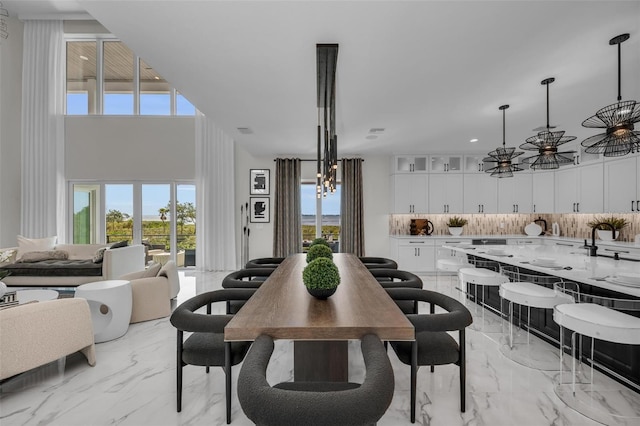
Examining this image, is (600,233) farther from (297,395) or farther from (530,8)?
(297,395)

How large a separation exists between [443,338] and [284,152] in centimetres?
537

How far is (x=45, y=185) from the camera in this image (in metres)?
7.19

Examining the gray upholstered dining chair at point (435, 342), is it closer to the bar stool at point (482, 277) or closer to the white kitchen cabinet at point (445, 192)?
the bar stool at point (482, 277)

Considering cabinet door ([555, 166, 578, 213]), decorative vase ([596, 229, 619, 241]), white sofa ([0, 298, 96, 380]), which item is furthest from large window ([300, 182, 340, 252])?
white sofa ([0, 298, 96, 380])

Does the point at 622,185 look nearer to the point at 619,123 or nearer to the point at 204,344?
the point at 619,123

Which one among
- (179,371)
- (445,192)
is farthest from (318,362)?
(445,192)

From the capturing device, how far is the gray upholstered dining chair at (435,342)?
1.78 meters

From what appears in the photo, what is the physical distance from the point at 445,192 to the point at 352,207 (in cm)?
208

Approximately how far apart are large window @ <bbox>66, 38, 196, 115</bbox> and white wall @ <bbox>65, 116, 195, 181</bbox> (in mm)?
301

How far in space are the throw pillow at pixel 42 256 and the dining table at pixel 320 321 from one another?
17.0 feet

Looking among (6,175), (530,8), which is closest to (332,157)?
(530,8)

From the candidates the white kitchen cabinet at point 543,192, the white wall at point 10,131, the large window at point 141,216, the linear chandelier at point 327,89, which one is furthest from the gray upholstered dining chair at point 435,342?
the white wall at point 10,131

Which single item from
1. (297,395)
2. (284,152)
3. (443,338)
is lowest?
(443,338)

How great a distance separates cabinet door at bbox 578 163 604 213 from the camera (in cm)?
548
